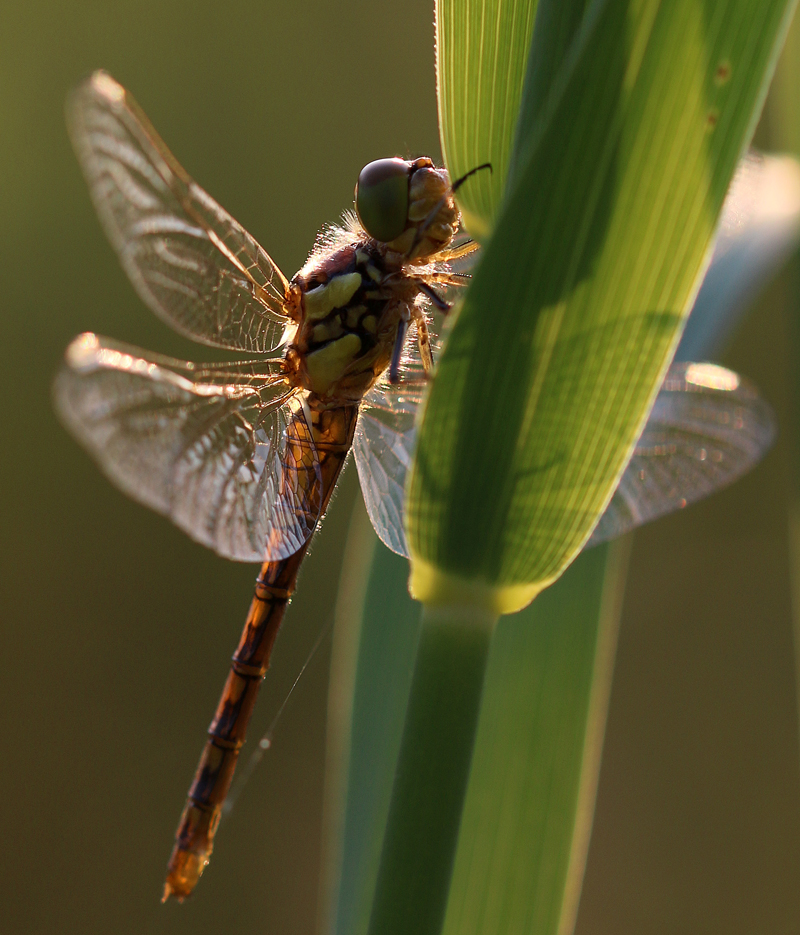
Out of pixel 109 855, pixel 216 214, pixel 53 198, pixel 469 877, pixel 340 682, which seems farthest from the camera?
pixel 53 198

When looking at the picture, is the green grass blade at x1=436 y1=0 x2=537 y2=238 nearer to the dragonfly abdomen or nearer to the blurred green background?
the dragonfly abdomen

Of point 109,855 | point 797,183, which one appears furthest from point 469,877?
point 109,855

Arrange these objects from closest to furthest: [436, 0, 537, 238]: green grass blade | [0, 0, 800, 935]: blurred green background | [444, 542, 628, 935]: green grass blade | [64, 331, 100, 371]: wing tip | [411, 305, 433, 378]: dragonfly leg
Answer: [436, 0, 537, 238]: green grass blade
[444, 542, 628, 935]: green grass blade
[64, 331, 100, 371]: wing tip
[411, 305, 433, 378]: dragonfly leg
[0, 0, 800, 935]: blurred green background

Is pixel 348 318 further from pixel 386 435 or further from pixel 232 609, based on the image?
pixel 232 609

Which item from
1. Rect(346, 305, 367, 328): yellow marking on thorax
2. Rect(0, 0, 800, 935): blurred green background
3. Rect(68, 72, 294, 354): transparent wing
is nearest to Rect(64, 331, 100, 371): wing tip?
Rect(68, 72, 294, 354): transparent wing

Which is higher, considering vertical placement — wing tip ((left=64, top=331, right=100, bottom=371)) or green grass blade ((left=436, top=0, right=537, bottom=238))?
green grass blade ((left=436, top=0, right=537, bottom=238))

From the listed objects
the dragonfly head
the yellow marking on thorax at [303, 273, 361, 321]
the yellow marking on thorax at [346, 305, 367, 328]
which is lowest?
the yellow marking on thorax at [346, 305, 367, 328]

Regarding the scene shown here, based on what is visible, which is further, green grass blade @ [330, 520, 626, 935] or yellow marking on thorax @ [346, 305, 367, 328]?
yellow marking on thorax @ [346, 305, 367, 328]

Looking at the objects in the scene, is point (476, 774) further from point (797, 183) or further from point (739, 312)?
point (797, 183)

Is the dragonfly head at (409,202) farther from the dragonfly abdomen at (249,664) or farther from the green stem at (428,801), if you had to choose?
the green stem at (428,801)
